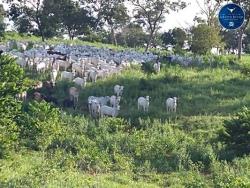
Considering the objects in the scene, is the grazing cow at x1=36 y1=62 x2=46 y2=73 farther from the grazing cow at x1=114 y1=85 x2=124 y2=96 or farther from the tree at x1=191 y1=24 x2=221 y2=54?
the tree at x1=191 y1=24 x2=221 y2=54

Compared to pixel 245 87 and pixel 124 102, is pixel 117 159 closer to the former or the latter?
pixel 124 102

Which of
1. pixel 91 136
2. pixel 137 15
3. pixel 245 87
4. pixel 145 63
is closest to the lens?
pixel 91 136

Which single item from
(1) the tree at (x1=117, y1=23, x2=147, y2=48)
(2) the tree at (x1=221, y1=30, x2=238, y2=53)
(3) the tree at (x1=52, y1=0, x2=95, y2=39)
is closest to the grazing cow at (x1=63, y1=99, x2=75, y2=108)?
(3) the tree at (x1=52, y1=0, x2=95, y2=39)

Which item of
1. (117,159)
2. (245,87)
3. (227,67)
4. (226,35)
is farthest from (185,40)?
(117,159)

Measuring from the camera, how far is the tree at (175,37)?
4188 centimetres

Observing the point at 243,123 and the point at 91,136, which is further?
the point at 91,136

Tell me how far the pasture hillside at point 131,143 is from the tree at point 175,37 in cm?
2376

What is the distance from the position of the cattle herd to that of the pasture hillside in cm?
30

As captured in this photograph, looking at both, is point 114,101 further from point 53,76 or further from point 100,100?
point 53,76

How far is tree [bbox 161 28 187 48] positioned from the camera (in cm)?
4188

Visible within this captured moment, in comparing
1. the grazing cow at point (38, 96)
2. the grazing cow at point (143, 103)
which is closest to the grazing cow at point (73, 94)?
the grazing cow at point (38, 96)

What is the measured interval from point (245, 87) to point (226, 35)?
31.5m

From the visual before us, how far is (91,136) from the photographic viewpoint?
13250 mm

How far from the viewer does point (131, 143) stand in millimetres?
12586
